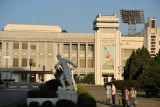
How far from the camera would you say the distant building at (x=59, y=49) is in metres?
95.8

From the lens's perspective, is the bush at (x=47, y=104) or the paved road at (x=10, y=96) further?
the paved road at (x=10, y=96)

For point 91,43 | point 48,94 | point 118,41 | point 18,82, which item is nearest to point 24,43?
point 18,82

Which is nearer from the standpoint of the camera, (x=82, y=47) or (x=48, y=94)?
(x=48, y=94)

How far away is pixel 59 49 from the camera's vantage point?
322 ft

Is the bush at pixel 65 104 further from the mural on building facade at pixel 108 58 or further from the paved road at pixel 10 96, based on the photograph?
the mural on building facade at pixel 108 58

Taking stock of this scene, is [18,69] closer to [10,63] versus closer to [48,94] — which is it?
[10,63]

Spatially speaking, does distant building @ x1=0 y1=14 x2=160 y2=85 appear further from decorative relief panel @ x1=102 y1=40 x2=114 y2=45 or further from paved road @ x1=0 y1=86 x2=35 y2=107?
paved road @ x1=0 y1=86 x2=35 y2=107

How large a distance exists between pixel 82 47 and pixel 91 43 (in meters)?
3.45

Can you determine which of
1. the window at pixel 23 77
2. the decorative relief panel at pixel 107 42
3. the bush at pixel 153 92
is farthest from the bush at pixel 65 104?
the decorative relief panel at pixel 107 42

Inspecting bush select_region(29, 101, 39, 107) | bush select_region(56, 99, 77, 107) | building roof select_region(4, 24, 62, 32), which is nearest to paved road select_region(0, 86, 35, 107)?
bush select_region(29, 101, 39, 107)

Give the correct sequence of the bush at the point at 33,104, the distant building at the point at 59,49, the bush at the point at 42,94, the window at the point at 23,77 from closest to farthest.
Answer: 1. the bush at the point at 33,104
2. the bush at the point at 42,94
3. the distant building at the point at 59,49
4. the window at the point at 23,77

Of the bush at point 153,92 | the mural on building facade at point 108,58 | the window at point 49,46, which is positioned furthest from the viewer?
the window at point 49,46

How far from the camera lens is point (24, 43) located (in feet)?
319

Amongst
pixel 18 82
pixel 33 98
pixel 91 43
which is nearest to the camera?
pixel 33 98
